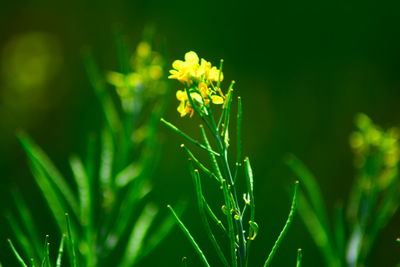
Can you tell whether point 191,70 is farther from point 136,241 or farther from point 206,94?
point 136,241

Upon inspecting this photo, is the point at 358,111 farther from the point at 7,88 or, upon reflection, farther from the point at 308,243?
the point at 7,88

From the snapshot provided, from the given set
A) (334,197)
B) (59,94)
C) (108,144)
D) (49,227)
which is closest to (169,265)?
(49,227)

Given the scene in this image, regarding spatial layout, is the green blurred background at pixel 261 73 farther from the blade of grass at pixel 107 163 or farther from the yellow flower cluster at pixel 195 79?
the yellow flower cluster at pixel 195 79

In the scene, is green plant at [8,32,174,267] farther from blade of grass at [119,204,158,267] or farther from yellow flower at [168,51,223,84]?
yellow flower at [168,51,223,84]

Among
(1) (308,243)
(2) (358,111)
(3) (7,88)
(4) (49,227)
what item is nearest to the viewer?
(4) (49,227)

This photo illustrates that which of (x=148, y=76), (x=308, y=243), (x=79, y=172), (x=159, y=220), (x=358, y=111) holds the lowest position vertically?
(x=308, y=243)

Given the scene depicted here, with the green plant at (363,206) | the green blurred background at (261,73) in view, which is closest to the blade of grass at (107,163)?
the green plant at (363,206)

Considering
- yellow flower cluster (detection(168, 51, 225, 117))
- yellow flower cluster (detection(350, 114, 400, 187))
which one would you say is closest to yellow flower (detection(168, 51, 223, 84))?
yellow flower cluster (detection(168, 51, 225, 117))
